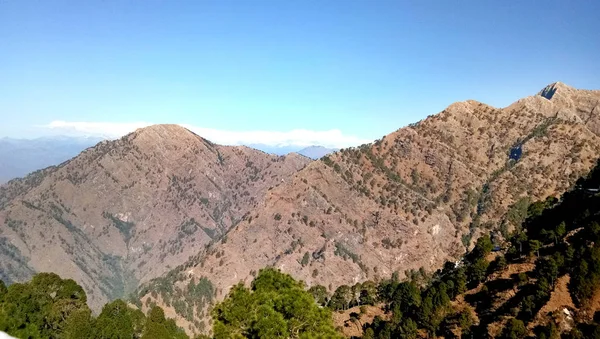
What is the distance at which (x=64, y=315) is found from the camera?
231ft

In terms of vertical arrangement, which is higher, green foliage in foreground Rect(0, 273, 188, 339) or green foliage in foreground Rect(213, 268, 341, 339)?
green foliage in foreground Rect(213, 268, 341, 339)

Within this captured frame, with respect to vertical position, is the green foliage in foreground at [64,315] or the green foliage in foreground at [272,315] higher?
the green foliage in foreground at [272,315]

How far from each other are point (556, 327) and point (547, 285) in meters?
6.59

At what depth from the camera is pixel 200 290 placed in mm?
198250

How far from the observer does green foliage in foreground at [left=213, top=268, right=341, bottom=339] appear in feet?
78.4

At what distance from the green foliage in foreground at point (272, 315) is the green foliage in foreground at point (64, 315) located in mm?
41430

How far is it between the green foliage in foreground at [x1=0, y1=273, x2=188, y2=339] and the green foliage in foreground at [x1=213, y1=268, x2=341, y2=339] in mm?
41430

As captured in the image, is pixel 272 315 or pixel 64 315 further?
pixel 64 315

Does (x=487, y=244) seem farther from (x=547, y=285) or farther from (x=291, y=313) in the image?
(x=291, y=313)

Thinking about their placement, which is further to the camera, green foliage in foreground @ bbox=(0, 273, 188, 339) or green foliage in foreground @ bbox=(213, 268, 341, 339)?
green foliage in foreground @ bbox=(0, 273, 188, 339)

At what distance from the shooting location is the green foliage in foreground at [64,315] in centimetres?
6194

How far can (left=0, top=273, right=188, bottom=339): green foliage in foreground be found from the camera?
61.9m

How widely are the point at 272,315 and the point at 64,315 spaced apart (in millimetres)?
61133

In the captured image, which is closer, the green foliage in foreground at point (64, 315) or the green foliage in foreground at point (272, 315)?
the green foliage in foreground at point (272, 315)
